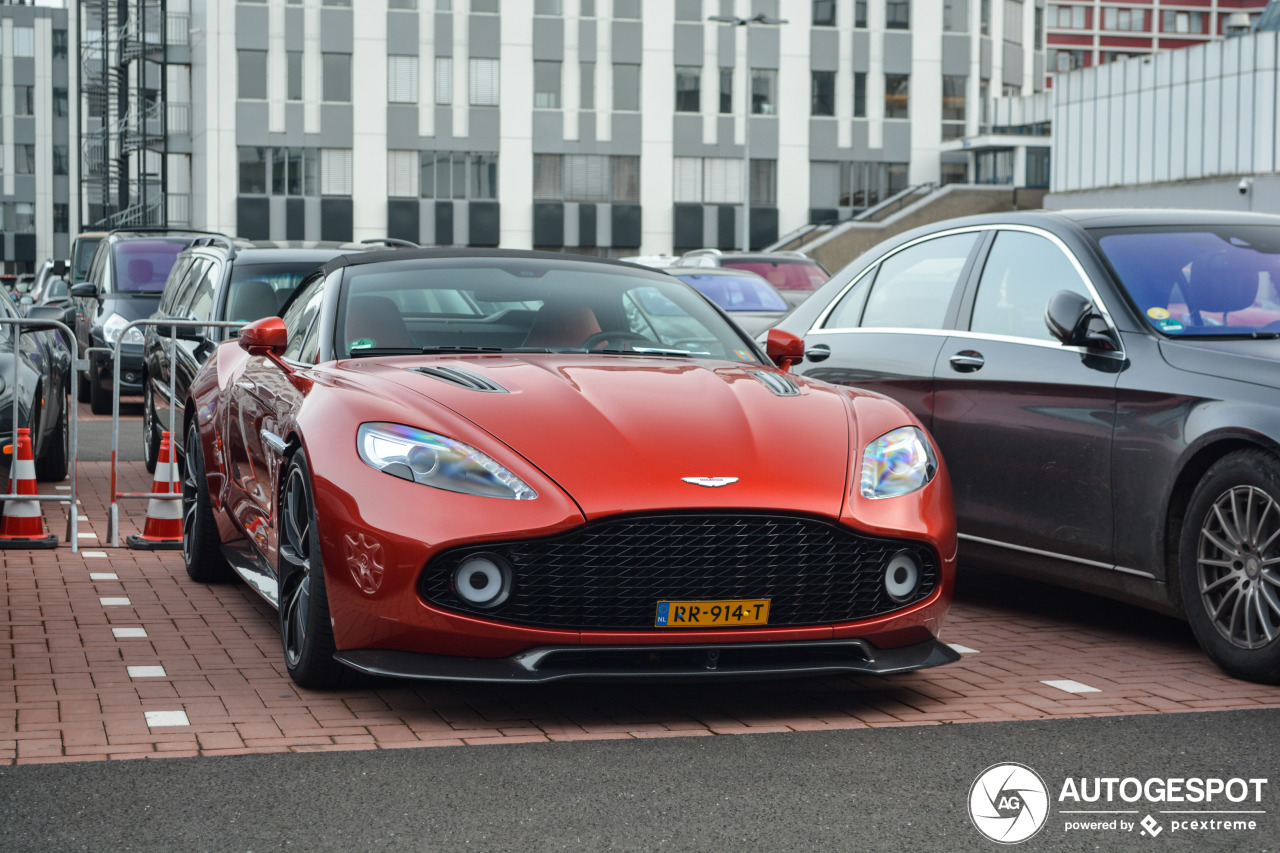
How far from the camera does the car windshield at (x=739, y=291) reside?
18.3 meters

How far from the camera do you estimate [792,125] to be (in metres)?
63.8

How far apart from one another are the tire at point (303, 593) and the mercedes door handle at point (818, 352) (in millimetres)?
2988

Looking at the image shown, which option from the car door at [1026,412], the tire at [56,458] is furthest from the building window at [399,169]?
the car door at [1026,412]

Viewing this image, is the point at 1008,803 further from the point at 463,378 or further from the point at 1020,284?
the point at 1020,284

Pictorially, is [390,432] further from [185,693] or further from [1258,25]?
[1258,25]

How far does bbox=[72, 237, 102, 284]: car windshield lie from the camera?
25000 mm

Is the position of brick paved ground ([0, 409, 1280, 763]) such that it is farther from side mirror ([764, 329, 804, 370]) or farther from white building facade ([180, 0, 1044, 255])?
white building facade ([180, 0, 1044, 255])

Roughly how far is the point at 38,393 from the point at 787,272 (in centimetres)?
1399

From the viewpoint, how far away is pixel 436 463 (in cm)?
475

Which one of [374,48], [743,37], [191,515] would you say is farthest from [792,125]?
[191,515]

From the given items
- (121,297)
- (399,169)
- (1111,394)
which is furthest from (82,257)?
(399,169)

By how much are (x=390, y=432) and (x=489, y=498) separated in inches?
17.2

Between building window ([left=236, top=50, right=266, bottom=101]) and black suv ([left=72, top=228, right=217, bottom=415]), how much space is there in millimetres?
39135

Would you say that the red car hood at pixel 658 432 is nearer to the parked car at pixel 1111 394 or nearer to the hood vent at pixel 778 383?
the hood vent at pixel 778 383
